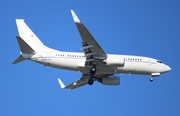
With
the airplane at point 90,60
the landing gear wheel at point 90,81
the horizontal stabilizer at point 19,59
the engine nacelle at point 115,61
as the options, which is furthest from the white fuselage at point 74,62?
the landing gear wheel at point 90,81

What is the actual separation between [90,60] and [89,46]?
116 inches

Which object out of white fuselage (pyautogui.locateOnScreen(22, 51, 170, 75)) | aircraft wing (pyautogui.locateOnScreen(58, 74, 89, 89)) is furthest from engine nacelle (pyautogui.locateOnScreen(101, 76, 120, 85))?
white fuselage (pyautogui.locateOnScreen(22, 51, 170, 75))

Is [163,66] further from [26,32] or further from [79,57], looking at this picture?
[26,32]

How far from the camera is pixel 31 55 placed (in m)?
52.9

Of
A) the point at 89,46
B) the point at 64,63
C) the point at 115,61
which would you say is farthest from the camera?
the point at 64,63

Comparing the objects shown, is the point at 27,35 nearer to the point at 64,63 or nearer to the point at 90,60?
the point at 64,63

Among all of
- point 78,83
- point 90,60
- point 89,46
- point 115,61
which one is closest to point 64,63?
point 90,60

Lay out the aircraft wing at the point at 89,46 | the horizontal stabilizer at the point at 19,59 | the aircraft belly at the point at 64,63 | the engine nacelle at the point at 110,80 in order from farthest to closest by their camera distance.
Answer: the engine nacelle at the point at 110,80, the aircraft belly at the point at 64,63, the horizontal stabilizer at the point at 19,59, the aircraft wing at the point at 89,46

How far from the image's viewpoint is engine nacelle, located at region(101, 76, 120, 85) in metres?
57.7

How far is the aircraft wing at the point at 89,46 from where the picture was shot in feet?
155

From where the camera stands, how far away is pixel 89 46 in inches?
1982

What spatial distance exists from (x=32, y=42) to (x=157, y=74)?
1710 cm

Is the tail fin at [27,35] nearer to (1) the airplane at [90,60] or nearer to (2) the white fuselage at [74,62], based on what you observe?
(1) the airplane at [90,60]

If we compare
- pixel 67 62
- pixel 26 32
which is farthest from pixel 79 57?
pixel 26 32
